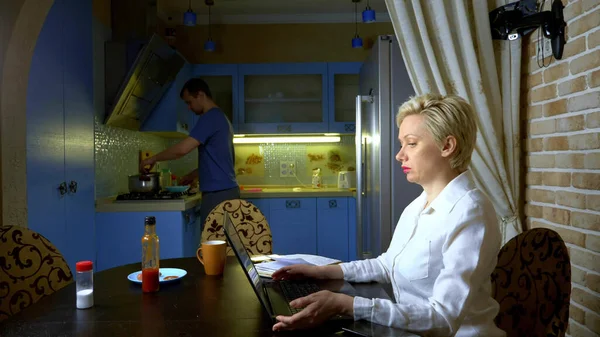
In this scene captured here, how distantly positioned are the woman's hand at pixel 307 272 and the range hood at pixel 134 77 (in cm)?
246

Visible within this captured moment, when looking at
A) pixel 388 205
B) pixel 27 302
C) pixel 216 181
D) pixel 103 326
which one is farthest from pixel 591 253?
pixel 216 181

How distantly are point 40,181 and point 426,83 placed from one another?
2.01 meters

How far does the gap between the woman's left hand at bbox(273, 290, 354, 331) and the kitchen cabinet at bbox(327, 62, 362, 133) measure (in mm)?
3675

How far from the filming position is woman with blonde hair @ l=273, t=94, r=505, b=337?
1.11m

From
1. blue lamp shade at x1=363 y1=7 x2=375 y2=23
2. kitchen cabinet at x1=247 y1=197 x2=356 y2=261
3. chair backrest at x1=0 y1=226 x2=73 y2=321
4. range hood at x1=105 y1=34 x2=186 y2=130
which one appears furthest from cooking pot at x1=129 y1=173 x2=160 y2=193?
blue lamp shade at x1=363 y1=7 x2=375 y2=23

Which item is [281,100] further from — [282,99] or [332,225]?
[332,225]

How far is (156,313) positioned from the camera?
123cm

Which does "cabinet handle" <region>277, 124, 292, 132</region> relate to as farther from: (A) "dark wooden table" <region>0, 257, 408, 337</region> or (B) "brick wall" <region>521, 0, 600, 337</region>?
(A) "dark wooden table" <region>0, 257, 408, 337</region>

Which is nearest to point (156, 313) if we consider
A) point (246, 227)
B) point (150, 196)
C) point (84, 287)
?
point (84, 287)

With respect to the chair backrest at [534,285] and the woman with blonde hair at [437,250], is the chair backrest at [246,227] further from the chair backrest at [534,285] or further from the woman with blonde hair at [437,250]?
the chair backrest at [534,285]

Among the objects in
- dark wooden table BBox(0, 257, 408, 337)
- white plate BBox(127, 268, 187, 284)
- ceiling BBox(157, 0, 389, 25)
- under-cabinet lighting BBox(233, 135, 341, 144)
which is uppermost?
ceiling BBox(157, 0, 389, 25)

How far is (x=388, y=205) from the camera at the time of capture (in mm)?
2711

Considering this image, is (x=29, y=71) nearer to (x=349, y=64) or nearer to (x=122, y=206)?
(x=122, y=206)

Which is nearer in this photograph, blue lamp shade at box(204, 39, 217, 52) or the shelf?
blue lamp shade at box(204, 39, 217, 52)
